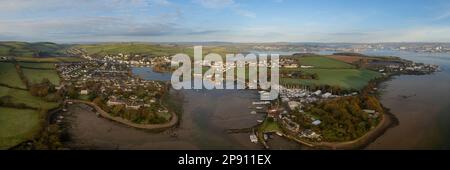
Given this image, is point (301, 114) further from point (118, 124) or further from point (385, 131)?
point (118, 124)

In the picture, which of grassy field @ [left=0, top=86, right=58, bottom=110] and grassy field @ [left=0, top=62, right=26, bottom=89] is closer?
grassy field @ [left=0, top=86, right=58, bottom=110]

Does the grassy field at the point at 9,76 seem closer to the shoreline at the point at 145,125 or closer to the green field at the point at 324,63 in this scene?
the shoreline at the point at 145,125

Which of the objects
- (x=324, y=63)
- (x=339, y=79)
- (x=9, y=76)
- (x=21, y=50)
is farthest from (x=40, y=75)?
(x=324, y=63)

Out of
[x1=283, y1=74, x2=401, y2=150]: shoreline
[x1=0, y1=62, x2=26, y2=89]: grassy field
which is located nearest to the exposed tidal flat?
[x1=283, y1=74, x2=401, y2=150]: shoreline

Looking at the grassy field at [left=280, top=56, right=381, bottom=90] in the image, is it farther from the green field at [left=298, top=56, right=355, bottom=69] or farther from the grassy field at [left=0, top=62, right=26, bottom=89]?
the grassy field at [left=0, top=62, right=26, bottom=89]

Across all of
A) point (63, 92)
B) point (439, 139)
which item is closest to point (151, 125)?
point (63, 92)

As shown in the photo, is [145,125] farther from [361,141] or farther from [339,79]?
[339,79]
